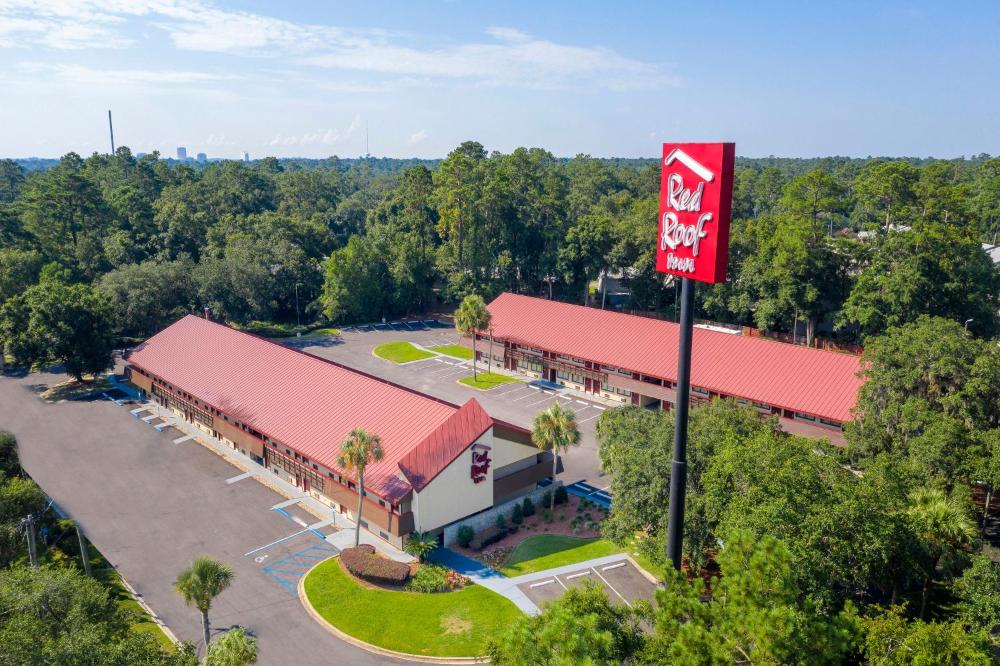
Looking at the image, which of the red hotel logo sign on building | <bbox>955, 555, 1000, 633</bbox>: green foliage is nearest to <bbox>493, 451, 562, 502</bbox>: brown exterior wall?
the red hotel logo sign on building

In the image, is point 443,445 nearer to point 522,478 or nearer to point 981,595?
point 522,478

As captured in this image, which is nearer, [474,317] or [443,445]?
[443,445]

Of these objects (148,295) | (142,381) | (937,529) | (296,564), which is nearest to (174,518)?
(296,564)

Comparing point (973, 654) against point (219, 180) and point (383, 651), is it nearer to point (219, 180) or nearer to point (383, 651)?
point (383, 651)

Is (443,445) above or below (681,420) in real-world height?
below

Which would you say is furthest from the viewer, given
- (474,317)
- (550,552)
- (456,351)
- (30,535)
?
(456,351)

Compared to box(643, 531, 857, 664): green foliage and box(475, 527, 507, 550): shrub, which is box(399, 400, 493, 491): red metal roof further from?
box(643, 531, 857, 664): green foliage

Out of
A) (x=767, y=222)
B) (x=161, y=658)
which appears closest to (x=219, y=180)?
(x=767, y=222)
